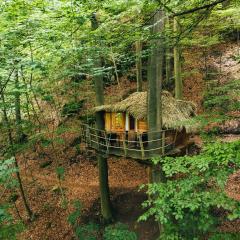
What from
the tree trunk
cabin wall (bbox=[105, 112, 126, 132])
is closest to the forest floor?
cabin wall (bbox=[105, 112, 126, 132])

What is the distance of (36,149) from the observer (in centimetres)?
2212

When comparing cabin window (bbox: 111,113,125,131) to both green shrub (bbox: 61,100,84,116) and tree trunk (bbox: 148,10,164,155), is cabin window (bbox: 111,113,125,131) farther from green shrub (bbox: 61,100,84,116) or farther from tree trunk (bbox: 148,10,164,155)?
green shrub (bbox: 61,100,84,116)

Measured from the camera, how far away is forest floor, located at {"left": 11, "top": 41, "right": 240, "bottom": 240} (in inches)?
543

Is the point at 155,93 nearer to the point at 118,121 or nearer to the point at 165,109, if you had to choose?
the point at 165,109

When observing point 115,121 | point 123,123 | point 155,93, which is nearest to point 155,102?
point 155,93

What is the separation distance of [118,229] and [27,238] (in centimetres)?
585

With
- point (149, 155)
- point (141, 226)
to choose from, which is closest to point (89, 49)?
point (149, 155)

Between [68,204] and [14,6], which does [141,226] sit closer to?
[68,204]

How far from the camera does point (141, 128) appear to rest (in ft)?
41.4

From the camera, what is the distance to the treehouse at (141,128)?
33.4ft

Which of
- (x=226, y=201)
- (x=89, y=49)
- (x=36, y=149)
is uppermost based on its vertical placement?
(x=89, y=49)

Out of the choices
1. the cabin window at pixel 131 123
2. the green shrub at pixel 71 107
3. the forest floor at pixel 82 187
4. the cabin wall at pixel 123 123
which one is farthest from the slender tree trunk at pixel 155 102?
the green shrub at pixel 71 107

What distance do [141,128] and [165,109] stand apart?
1462 millimetres

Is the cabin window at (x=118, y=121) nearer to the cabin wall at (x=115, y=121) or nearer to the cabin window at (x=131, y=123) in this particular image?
the cabin wall at (x=115, y=121)
